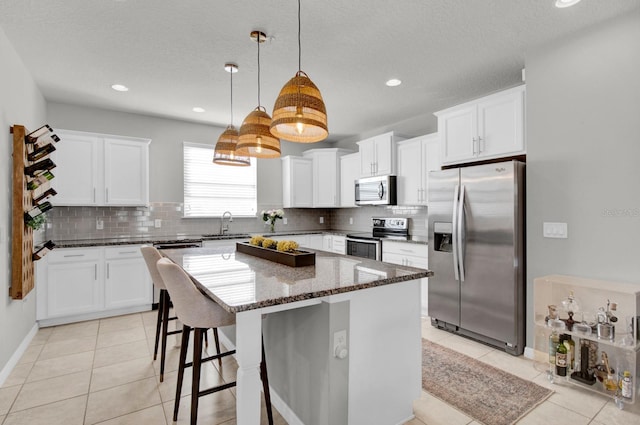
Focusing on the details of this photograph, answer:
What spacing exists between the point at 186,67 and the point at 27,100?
1651 millimetres

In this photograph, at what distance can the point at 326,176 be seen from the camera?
5891 mm

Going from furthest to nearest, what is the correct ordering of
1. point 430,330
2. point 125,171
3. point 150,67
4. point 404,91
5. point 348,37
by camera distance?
point 125,171, point 404,91, point 430,330, point 150,67, point 348,37

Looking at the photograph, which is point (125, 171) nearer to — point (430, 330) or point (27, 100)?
point (27, 100)

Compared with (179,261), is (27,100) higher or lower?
higher

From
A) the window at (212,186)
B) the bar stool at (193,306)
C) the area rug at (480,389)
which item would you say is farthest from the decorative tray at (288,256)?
the window at (212,186)

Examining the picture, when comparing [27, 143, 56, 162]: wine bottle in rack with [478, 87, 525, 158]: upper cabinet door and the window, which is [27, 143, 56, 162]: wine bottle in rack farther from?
[478, 87, 525, 158]: upper cabinet door

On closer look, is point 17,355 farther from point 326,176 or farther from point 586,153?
point 586,153

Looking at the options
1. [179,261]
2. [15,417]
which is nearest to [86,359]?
[15,417]

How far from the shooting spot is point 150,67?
3.21 meters

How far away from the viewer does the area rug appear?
83.2 inches

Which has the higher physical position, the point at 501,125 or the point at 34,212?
the point at 501,125

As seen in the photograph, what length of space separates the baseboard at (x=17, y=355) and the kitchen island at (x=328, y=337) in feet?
5.96

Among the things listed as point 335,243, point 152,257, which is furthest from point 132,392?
point 335,243

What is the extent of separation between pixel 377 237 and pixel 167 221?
3.13 metres
